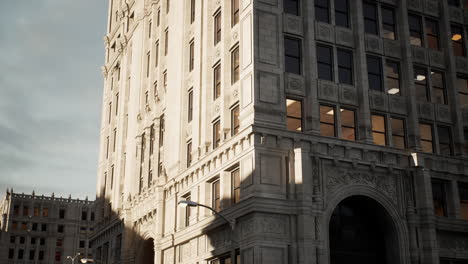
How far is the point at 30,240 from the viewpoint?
127 meters

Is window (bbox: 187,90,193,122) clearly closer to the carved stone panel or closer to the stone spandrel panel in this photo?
the stone spandrel panel

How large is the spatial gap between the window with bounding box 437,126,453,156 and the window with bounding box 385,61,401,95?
159 inches

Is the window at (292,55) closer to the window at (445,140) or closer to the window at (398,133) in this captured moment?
the window at (398,133)

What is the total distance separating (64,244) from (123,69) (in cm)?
7577

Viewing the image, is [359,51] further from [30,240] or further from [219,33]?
[30,240]

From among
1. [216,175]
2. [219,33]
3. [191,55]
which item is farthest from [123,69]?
[216,175]

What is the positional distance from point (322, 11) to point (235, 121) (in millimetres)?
9268

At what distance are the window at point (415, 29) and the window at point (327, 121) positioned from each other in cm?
955

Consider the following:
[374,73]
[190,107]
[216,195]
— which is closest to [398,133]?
[374,73]

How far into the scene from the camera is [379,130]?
3838 cm

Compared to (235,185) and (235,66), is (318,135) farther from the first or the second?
(235,66)

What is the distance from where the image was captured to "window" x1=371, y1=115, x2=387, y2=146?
1500 inches

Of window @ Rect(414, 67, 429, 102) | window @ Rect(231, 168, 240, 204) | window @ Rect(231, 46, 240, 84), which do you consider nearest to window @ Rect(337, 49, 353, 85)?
window @ Rect(414, 67, 429, 102)

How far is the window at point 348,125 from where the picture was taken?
37344 mm
